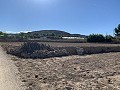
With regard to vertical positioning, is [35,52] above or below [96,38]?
below

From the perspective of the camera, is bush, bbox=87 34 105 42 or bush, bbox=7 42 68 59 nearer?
bush, bbox=7 42 68 59

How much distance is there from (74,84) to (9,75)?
16.2ft

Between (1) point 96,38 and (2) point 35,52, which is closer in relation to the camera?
(2) point 35,52

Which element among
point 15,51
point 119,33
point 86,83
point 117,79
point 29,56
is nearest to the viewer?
point 86,83

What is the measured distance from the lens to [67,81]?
603 inches

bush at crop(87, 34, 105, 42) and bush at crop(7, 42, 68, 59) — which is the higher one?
bush at crop(87, 34, 105, 42)

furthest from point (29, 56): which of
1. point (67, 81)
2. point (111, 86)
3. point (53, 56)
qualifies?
point (111, 86)

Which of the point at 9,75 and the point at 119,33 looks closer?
the point at 9,75

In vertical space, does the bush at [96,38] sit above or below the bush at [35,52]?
above

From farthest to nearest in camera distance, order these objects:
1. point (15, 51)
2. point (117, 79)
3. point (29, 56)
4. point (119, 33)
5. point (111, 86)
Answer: point (119, 33) → point (15, 51) → point (29, 56) → point (117, 79) → point (111, 86)

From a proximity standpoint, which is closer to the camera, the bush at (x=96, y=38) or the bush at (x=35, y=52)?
the bush at (x=35, y=52)

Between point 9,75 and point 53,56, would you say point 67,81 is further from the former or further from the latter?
point 53,56

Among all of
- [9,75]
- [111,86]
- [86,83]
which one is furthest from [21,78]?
[111,86]

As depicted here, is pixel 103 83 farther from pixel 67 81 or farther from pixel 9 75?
pixel 9 75
